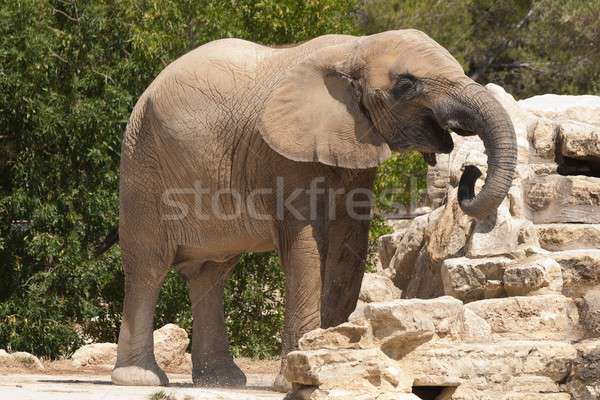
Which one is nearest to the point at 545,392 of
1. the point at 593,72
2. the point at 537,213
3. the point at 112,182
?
the point at 537,213

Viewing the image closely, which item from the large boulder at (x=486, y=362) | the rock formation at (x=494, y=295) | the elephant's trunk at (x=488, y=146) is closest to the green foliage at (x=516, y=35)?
the rock formation at (x=494, y=295)

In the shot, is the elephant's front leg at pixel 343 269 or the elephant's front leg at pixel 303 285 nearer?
the elephant's front leg at pixel 303 285

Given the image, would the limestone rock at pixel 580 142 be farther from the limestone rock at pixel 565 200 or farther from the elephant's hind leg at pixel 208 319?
the elephant's hind leg at pixel 208 319

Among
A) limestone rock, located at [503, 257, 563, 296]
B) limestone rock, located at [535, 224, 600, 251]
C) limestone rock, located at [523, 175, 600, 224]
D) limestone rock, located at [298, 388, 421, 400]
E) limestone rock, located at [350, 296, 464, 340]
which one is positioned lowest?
limestone rock, located at [298, 388, 421, 400]

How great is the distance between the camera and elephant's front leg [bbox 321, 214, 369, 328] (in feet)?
41.4

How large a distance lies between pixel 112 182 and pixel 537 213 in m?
6.78

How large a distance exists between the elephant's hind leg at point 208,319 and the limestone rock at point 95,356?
2247 millimetres

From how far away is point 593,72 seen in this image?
35.5 metres

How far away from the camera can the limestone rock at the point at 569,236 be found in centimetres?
1272

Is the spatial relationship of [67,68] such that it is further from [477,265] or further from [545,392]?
[545,392]

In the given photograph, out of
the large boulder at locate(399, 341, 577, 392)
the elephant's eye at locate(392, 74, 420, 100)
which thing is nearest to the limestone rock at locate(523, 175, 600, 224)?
the elephant's eye at locate(392, 74, 420, 100)

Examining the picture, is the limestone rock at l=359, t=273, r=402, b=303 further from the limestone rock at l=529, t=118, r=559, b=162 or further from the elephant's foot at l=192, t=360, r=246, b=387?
the limestone rock at l=529, t=118, r=559, b=162

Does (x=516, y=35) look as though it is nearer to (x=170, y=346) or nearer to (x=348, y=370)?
(x=170, y=346)

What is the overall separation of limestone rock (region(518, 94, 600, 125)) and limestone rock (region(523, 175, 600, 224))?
131 centimetres
